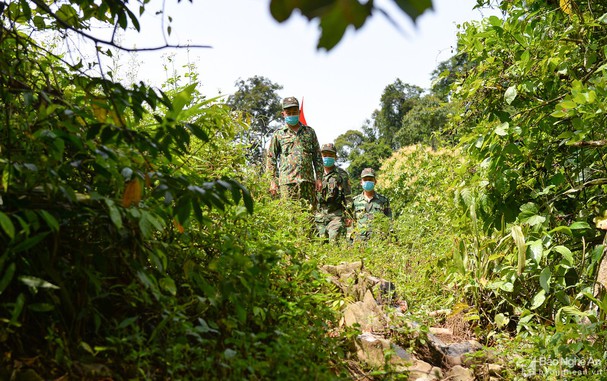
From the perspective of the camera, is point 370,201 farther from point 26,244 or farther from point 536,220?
point 26,244

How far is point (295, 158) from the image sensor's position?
798cm

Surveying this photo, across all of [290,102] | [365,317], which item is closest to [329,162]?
[290,102]

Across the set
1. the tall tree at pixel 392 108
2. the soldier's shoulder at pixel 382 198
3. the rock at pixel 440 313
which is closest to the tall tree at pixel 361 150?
the tall tree at pixel 392 108

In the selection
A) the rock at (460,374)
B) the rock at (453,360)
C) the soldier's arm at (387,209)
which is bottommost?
the rock at (460,374)

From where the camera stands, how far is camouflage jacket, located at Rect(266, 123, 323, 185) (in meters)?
7.94

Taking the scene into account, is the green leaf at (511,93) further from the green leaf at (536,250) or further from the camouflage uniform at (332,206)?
the camouflage uniform at (332,206)

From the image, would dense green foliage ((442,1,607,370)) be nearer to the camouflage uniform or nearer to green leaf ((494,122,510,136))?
green leaf ((494,122,510,136))

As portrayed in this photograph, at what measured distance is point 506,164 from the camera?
169 inches

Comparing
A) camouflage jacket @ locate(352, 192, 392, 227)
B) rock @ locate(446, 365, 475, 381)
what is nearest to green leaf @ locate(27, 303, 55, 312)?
rock @ locate(446, 365, 475, 381)

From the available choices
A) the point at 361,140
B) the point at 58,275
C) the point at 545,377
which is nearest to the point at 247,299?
the point at 58,275

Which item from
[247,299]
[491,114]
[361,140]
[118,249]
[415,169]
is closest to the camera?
[118,249]

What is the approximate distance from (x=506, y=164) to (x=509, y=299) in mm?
991

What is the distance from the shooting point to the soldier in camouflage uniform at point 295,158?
7.94 metres

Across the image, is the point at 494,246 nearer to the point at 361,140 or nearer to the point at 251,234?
the point at 251,234
